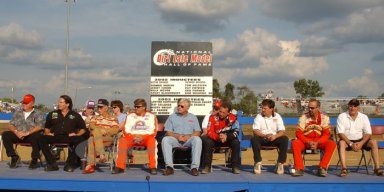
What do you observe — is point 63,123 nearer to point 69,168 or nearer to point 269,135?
point 69,168

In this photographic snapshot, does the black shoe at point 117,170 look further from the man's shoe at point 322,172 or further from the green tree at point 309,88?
the green tree at point 309,88

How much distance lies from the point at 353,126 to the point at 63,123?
4.56 m

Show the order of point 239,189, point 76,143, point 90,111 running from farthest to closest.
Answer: point 90,111 < point 76,143 < point 239,189

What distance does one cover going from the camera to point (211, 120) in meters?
7.61

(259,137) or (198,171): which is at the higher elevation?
(259,137)

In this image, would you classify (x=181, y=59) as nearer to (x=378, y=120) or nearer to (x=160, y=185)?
(x=160, y=185)

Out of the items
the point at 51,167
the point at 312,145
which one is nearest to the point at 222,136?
the point at 312,145

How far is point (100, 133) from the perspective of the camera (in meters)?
7.46

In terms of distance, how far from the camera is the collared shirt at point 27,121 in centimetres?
779

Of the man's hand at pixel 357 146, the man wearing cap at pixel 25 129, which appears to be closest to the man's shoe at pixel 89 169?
the man wearing cap at pixel 25 129

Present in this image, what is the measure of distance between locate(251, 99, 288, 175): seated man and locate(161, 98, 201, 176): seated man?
0.88 metres

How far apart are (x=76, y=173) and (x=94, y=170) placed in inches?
11.9

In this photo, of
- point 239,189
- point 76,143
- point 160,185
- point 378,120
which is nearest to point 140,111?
point 76,143

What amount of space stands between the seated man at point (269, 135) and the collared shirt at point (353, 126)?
0.91m
